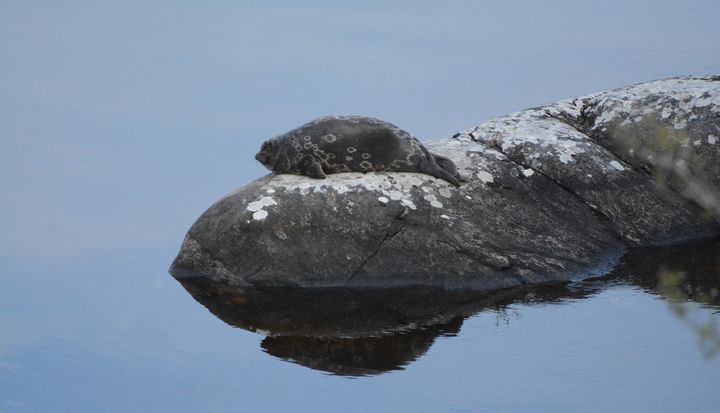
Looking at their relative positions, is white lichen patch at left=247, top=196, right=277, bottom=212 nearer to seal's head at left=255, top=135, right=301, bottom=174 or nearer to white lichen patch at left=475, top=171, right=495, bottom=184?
seal's head at left=255, top=135, right=301, bottom=174

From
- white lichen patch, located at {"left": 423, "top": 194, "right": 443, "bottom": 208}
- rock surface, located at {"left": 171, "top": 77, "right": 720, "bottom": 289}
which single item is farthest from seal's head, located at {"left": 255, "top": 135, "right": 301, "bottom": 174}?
white lichen patch, located at {"left": 423, "top": 194, "right": 443, "bottom": 208}

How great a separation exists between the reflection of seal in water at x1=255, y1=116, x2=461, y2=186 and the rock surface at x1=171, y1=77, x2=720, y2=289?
4.8 inches

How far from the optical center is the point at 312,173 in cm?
979

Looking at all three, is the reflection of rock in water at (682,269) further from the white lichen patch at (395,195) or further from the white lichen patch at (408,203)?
the white lichen patch at (395,195)

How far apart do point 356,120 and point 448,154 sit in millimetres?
930

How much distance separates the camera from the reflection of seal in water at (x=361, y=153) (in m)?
9.88

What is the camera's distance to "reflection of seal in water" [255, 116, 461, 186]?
9.88 meters

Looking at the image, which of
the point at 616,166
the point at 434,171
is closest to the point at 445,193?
the point at 434,171

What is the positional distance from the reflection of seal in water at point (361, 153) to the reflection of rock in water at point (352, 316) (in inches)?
53.2

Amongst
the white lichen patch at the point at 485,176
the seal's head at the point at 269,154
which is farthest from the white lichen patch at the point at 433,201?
the seal's head at the point at 269,154

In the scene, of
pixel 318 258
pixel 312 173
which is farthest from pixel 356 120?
pixel 318 258

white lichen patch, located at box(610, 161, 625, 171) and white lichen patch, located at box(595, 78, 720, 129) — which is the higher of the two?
white lichen patch, located at box(595, 78, 720, 129)

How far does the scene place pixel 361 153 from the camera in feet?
32.4

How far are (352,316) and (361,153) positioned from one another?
192 centimetres
